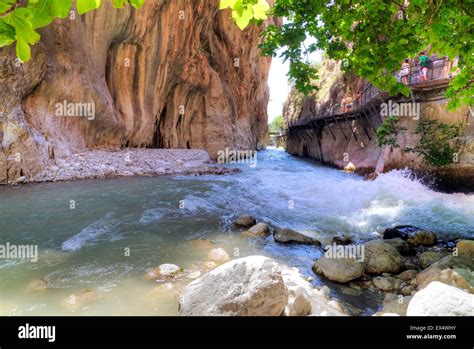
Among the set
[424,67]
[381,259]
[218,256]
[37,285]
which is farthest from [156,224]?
[424,67]

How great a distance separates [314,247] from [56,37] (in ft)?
50.6

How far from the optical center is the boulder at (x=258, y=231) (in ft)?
22.7

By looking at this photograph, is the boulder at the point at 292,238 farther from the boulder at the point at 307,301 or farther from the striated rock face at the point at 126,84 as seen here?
the striated rock face at the point at 126,84

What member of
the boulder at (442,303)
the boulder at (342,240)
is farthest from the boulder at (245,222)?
the boulder at (442,303)

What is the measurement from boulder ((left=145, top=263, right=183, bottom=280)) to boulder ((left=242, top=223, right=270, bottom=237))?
2.56 metres

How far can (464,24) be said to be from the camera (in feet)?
12.6

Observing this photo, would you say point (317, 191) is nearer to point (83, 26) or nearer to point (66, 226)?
point (66, 226)

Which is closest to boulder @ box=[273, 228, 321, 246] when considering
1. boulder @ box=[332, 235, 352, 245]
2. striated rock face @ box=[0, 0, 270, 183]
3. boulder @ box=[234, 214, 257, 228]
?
boulder @ box=[332, 235, 352, 245]

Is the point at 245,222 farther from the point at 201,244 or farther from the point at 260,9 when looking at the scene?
the point at 260,9

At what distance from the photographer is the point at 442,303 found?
9.22ft

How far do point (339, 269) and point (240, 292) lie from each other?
2.36 m

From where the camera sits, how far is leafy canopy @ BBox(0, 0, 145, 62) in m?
1.32

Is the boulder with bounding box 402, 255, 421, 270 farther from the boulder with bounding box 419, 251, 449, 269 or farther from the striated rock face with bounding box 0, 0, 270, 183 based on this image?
the striated rock face with bounding box 0, 0, 270, 183

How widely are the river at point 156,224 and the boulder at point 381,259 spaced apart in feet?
2.87
